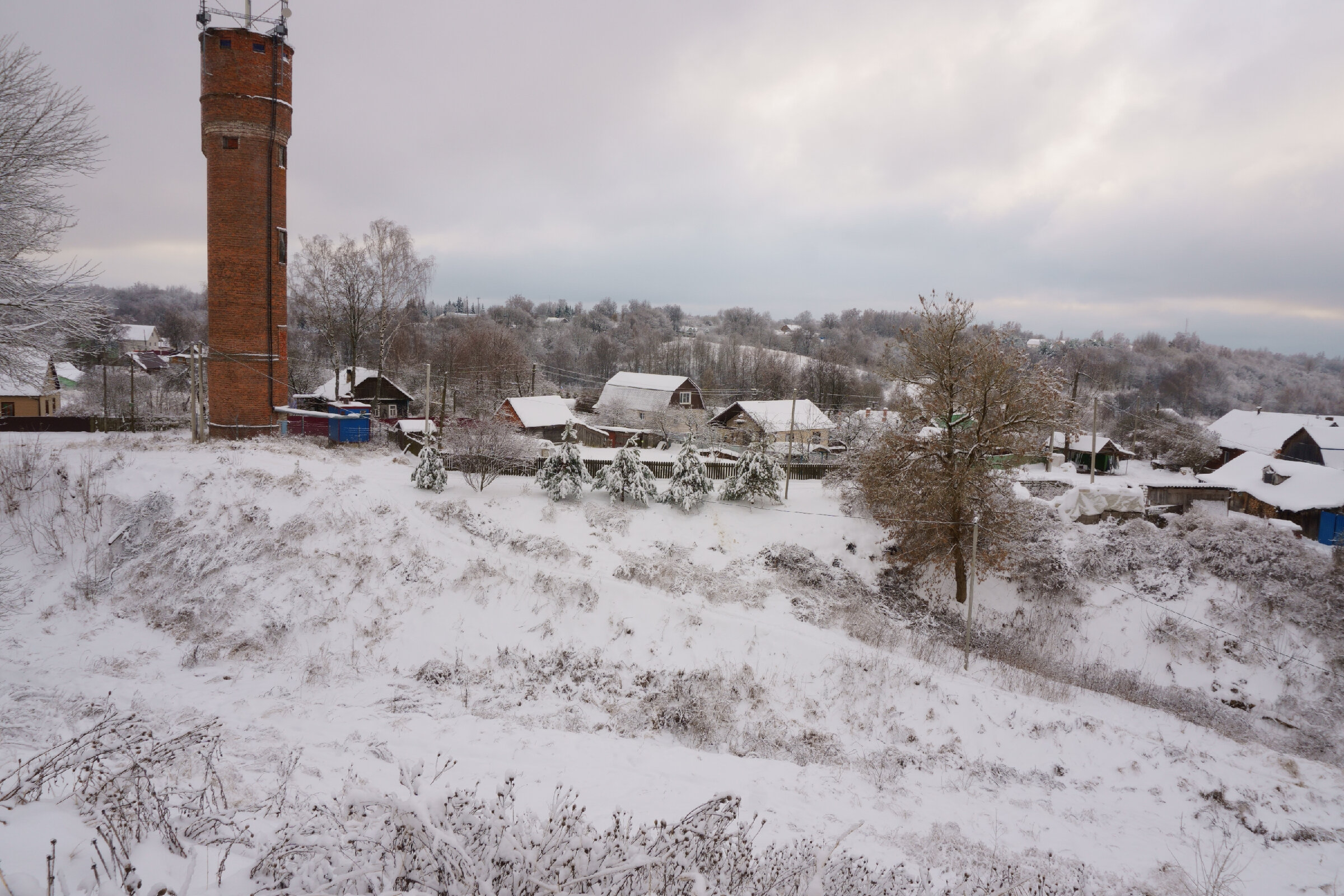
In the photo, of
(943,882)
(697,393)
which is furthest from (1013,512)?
(697,393)

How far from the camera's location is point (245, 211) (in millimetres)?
21125

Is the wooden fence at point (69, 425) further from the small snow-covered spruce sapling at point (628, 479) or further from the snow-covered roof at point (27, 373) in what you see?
the small snow-covered spruce sapling at point (628, 479)

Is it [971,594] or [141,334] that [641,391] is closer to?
[971,594]

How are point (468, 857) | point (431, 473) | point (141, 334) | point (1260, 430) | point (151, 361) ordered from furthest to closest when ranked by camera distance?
1. point (141, 334)
2. point (151, 361)
3. point (1260, 430)
4. point (431, 473)
5. point (468, 857)

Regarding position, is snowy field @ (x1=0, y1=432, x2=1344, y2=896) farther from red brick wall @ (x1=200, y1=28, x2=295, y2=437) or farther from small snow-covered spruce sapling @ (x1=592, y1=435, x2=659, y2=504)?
red brick wall @ (x1=200, y1=28, x2=295, y2=437)

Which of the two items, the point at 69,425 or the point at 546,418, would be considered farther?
the point at 546,418

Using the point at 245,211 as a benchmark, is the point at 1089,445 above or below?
below

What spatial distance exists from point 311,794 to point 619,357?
8364cm

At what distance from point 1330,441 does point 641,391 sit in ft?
152

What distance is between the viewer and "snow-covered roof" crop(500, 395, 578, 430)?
37.2 metres

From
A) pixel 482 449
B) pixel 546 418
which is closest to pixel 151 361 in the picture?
pixel 546 418

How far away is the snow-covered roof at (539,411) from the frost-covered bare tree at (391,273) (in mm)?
7929

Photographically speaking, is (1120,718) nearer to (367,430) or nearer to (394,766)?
(394,766)

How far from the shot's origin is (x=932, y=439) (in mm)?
18672
